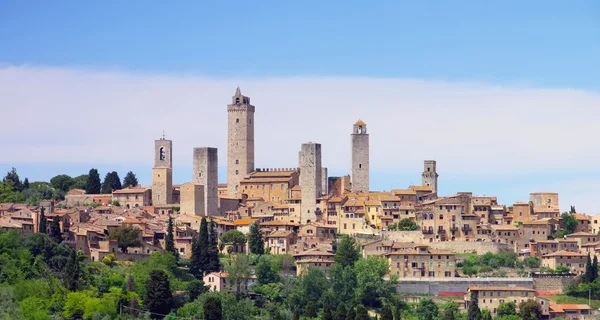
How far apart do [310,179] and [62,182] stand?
50.6 feet

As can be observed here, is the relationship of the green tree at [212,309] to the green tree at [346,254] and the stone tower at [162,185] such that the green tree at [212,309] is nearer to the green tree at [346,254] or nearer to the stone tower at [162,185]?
the green tree at [346,254]

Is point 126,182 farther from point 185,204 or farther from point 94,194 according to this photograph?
point 185,204

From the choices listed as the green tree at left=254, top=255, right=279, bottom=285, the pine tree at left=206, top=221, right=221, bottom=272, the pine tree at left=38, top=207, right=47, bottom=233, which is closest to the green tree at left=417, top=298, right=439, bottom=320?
the green tree at left=254, top=255, right=279, bottom=285

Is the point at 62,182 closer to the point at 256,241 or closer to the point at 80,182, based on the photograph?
the point at 80,182

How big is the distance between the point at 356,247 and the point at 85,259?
12.4 meters

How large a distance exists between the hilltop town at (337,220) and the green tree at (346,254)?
2.51 ft

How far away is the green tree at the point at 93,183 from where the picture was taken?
8469 cm

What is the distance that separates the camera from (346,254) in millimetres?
70250

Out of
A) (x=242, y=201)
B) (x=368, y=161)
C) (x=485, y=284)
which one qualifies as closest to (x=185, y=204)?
(x=242, y=201)

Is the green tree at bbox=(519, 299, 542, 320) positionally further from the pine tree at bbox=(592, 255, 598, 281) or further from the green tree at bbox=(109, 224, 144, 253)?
the green tree at bbox=(109, 224, 144, 253)

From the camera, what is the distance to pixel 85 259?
6694 cm

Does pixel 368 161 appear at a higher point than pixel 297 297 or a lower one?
higher

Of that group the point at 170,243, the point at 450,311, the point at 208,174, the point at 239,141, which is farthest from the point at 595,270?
the point at 239,141

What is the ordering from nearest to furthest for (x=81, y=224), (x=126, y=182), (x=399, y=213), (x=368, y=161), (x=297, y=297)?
(x=297, y=297), (x=81, y=224), (x=399, y=213), (x=368, y=161), (x=126, y=182)
